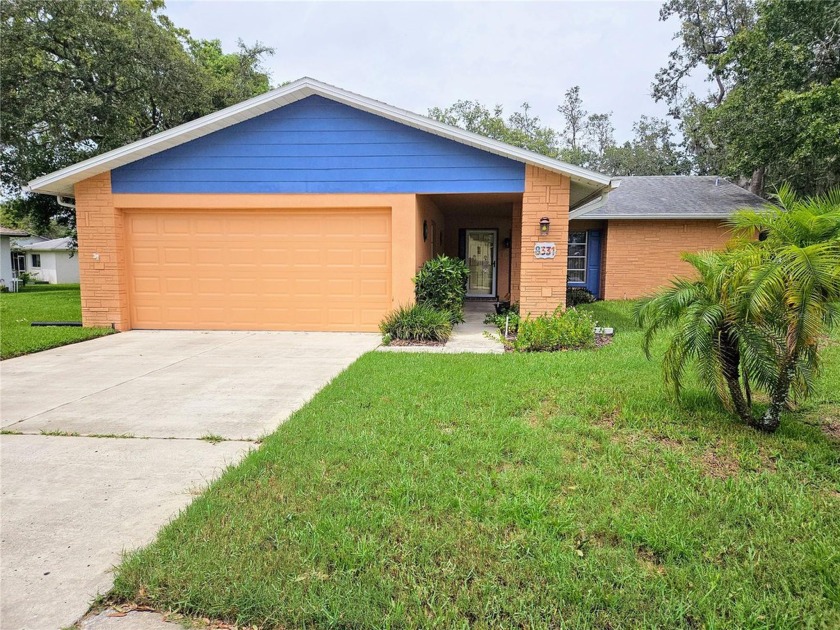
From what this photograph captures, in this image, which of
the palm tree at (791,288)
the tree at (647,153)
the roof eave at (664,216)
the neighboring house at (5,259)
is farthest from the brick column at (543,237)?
the tree at (647,153)

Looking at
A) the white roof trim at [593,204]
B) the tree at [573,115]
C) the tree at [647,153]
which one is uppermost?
the tree at [573,115]

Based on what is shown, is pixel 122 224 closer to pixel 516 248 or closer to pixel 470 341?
pixel 470 341

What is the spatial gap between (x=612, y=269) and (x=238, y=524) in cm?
1387

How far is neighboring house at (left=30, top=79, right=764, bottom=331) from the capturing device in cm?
868

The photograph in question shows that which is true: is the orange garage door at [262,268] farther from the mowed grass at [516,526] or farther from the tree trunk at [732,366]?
the tree trunk at [732,366]

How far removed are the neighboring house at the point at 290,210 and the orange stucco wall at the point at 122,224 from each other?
20mm

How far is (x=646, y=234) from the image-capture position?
14.3 metres

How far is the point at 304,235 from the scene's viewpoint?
30.8 feet

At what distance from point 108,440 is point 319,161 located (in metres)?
6.34

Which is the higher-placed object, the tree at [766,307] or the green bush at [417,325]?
the tree at [766,307]

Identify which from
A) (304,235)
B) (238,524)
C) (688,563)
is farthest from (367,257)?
(688,563)

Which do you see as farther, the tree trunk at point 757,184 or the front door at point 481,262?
the tree trunk at point 757,184

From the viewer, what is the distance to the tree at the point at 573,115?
3981 cm

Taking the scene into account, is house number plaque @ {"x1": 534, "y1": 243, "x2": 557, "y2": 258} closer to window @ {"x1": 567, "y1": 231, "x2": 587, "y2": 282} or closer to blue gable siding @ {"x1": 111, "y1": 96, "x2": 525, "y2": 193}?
blue gable siding @ {"x1": 111, "y1": 96, "x2": 525, "y2": 193}
